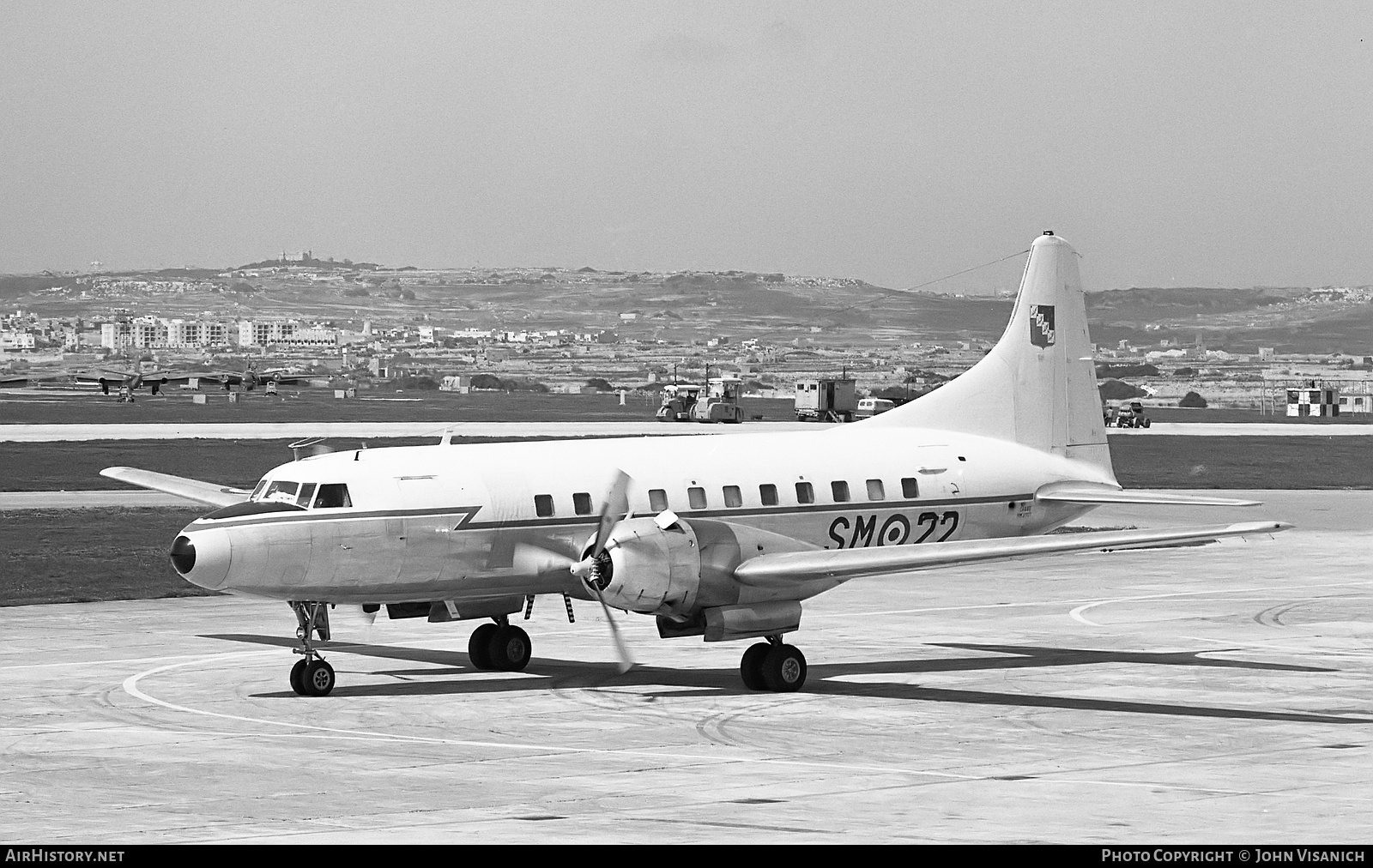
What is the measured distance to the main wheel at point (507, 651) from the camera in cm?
2753

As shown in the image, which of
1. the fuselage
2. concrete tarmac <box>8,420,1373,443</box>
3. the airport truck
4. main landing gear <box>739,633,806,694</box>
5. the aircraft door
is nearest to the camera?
the fuselage

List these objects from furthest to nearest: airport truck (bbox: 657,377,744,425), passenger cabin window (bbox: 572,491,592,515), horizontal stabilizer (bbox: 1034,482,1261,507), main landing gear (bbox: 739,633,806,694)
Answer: airport truck (bbox: 657,377,744,425)
horizontal stabilizer (bbox: 1034,482,1261,507)
passenger cabin window (bbox: 572,491,592,515)
main landing gear (bbox: 739,633,806,694)

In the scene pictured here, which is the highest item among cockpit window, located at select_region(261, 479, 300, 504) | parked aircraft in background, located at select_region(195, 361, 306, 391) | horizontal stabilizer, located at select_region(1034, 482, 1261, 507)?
parked aircraft in background, located at select_region(195, 361, 306, 391)

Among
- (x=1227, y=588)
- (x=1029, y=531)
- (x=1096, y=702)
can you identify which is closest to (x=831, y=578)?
(x=1096, y=702)

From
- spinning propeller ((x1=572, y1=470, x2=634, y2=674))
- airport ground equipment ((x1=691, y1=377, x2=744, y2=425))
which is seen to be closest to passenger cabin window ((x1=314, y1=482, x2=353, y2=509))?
spinning propeller ((x1=572, y1=470, x2=634, y2=674))

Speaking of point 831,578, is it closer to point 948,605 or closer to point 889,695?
point 889,695

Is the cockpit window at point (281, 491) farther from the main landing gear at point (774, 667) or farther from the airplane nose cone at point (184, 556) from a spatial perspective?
the main landing gear at point (774, 667)

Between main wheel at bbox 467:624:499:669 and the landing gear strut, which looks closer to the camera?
the landing gear strut

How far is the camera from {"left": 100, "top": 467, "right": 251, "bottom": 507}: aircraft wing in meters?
30.1

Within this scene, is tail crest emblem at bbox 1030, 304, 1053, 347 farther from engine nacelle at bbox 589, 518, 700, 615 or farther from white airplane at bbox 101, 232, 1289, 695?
engine nacelle at bbox 589, 518, 700, 615

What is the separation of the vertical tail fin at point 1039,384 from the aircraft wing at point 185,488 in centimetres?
1111

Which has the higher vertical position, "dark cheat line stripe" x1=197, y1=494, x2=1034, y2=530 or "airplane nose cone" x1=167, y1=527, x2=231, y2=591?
"dark cheat line stripe" x1=197, y1=494, x2=1034, y2=530

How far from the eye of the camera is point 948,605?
36531 millimetres

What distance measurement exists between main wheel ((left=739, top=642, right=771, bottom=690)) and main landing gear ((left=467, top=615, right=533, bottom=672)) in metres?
3.94
